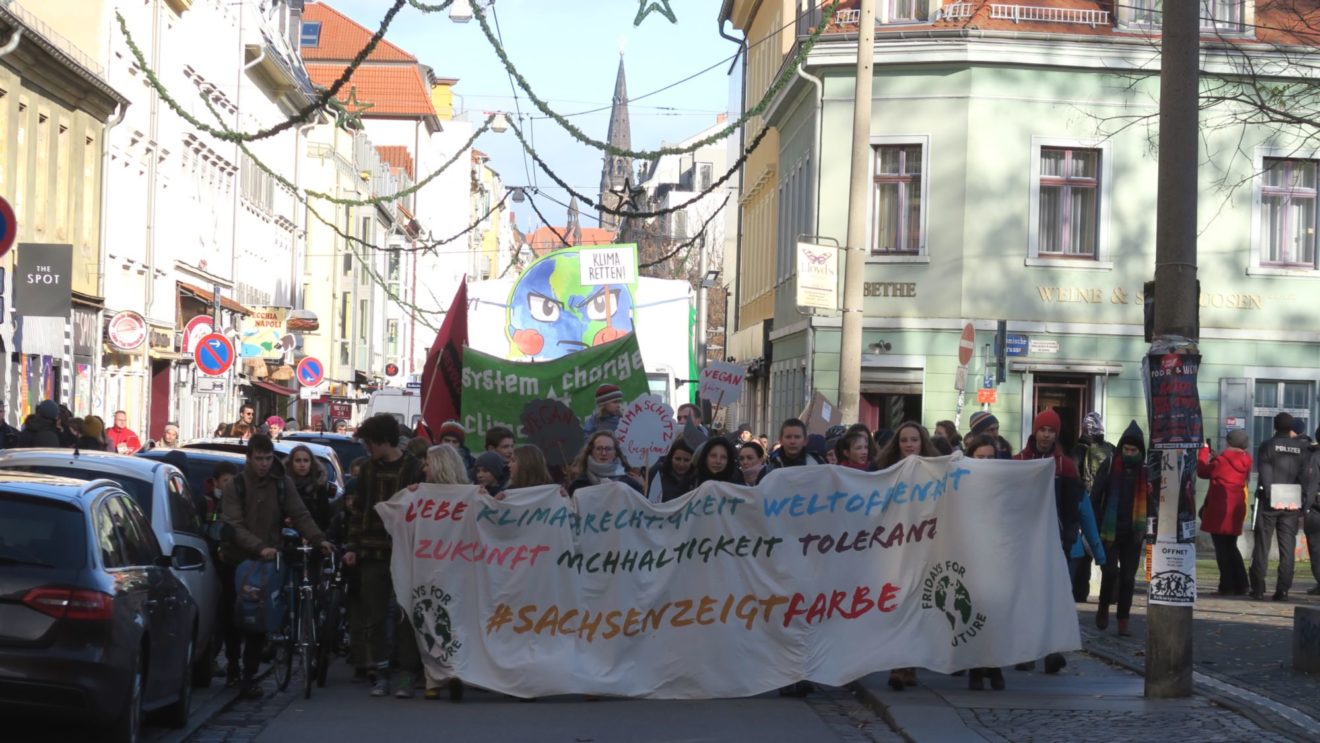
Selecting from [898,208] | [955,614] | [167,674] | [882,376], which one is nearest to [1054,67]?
[898,208]

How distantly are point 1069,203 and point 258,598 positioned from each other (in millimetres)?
23367

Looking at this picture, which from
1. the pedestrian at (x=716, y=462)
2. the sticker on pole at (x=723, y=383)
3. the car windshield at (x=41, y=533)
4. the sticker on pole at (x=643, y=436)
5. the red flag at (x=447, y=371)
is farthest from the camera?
the sticker on pole at (x=723, y=383)

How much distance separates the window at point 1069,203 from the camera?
3419 cm

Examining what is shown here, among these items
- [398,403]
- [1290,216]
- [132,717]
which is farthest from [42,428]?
[398,403]

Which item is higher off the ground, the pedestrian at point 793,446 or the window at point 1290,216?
the window at point 1290,216

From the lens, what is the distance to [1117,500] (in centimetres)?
1762

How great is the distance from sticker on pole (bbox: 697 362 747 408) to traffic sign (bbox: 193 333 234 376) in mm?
9391

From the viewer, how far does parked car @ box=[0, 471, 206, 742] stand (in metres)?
9.55

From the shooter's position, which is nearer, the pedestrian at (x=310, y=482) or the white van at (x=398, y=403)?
the pedestrian at (x=310, y=482)

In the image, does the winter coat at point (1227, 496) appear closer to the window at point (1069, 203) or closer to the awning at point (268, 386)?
the window at point (1069, 203)

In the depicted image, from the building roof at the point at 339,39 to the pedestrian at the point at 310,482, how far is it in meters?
90.9

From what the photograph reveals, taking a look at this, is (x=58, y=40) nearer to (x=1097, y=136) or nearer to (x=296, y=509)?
(x=1097, y=136)

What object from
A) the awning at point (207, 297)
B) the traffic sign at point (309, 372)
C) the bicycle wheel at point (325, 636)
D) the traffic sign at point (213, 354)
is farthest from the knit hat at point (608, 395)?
the awning at point (207, 297)

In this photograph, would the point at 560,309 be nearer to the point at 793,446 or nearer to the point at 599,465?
the point at 793,446
